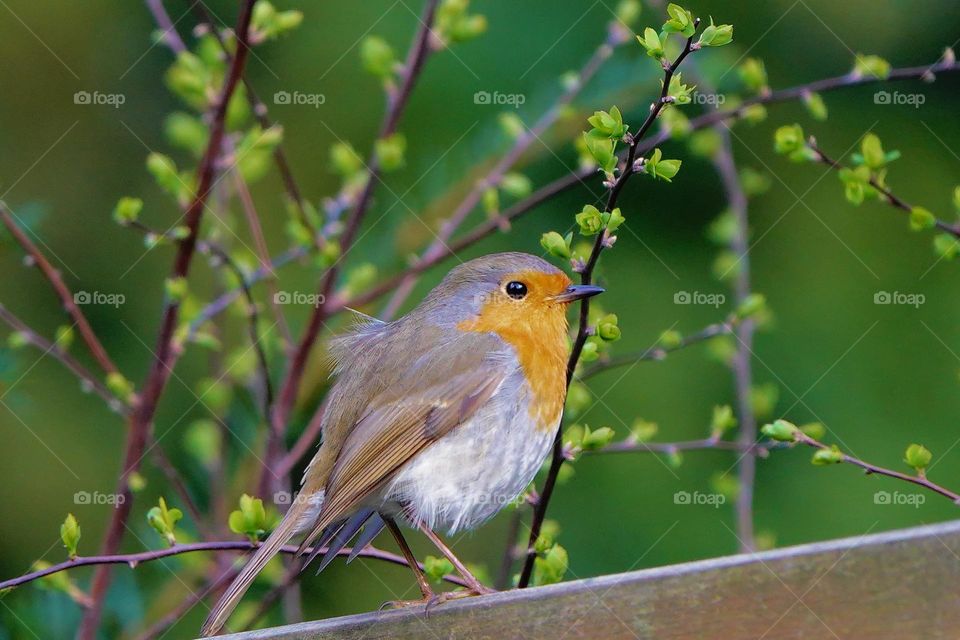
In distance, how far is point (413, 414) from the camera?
2934mm

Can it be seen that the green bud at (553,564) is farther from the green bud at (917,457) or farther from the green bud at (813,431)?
the green bud at (917,457)

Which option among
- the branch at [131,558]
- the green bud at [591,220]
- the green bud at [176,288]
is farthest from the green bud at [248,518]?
the green bud at [591,220]

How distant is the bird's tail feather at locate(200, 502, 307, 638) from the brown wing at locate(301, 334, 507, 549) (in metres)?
0.09

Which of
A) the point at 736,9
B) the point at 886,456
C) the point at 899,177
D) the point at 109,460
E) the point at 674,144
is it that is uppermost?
the point at 736,9

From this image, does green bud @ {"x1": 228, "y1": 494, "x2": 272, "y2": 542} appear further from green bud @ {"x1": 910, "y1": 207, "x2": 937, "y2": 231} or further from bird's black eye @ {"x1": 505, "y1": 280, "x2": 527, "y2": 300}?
green bud @ {"x1": 910, "y1": 207, "x2": 937, "y2": 231}

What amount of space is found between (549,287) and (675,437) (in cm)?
173

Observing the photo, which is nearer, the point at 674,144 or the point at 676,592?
the point at 676,592

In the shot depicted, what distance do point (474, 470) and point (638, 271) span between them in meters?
2.16

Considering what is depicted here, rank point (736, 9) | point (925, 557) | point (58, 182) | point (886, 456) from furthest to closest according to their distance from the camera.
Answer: point (58, 182), point (736, 9), point (886, 456), point (925, 557)

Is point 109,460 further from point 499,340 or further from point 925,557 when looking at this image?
point 925,557

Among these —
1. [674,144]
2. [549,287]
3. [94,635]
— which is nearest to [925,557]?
[549,287]

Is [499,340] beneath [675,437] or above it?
above

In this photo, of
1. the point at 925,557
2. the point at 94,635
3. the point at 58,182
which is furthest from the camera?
the point at 58,182

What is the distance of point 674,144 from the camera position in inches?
187
